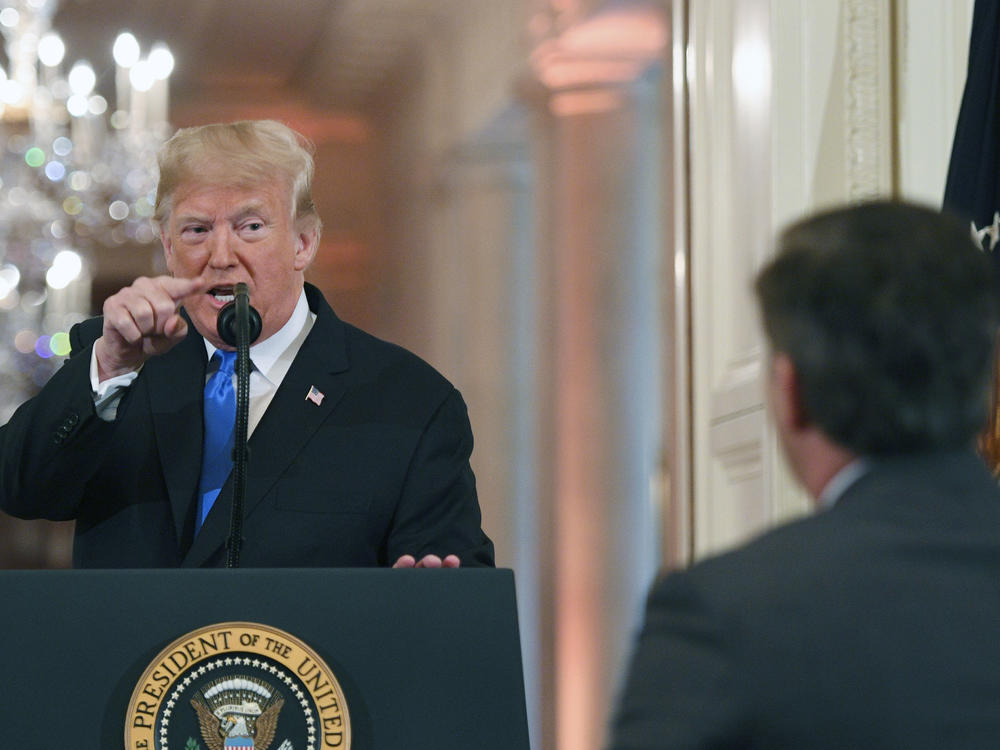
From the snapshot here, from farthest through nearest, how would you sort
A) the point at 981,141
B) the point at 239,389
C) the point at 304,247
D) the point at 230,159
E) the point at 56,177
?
the point at 56,177
the point at 981,141
the point at 304,247
the point at 230,159
the point at 239,389

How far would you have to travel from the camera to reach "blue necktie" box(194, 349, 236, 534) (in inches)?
77.0

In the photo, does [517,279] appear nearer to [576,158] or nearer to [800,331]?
[576,158]

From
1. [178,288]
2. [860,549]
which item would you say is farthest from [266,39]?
[860,549]

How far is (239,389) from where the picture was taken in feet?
5.14

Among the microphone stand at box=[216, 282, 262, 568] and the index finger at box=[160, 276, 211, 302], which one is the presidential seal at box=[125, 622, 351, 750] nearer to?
the microphone stand at box=[216, 282, 262, 568]

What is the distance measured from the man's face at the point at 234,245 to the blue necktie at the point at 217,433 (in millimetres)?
47

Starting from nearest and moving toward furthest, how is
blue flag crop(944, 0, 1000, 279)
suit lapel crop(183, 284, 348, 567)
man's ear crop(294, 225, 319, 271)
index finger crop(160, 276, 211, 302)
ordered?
index finger crop(160, 276, 211, 302) < suit lapel crop(183, 284, 348, 567) < man's ear crop(294, 225, 319, 271) < blue flag crop(944, 0, 1000, 279)

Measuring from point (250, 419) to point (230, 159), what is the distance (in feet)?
1.31

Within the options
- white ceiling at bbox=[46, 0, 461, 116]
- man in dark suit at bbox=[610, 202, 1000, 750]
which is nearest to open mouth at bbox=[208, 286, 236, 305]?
man in dark suit at bbox=[610, 202, 1000, 750]

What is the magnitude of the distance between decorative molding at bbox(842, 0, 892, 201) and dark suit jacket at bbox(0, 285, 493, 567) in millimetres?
1424

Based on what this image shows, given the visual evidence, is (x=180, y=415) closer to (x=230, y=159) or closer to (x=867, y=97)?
(x=230, y=159)

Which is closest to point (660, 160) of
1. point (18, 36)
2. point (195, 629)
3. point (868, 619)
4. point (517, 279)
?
point (517, 279)

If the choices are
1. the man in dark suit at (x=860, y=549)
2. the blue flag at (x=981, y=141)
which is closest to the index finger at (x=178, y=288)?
the man in dark suit at (x=860, y=549)

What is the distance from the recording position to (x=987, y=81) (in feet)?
8.24
